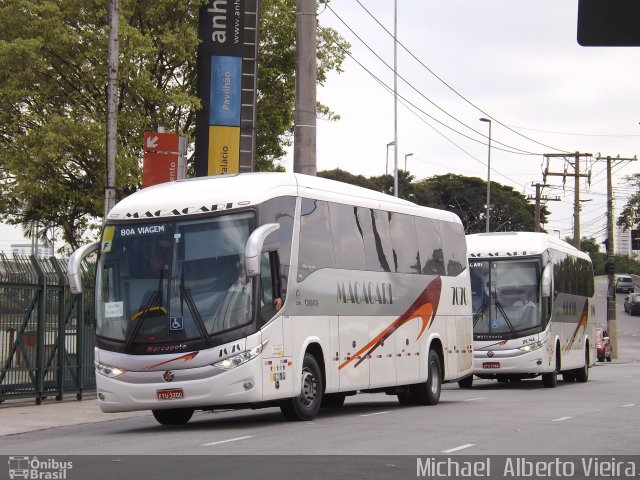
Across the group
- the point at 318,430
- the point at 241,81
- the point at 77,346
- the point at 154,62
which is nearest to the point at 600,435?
the point at 318,430

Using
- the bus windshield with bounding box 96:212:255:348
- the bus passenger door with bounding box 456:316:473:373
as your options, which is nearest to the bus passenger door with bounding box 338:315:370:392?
the bus windshield with bounding box 96:212:255:348

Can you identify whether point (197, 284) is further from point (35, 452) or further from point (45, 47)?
point (45, 47)

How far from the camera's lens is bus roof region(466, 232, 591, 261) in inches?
1175

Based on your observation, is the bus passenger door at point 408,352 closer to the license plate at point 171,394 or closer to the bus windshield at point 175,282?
the bus windshield at point 175,282

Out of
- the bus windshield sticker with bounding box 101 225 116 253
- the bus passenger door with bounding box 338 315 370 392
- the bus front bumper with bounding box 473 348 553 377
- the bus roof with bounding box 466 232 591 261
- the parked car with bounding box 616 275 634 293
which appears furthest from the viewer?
the parked car with bounding box 616 275 634 293

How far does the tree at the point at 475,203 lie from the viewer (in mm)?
100812

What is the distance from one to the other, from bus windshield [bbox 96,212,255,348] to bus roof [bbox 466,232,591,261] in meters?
14.1

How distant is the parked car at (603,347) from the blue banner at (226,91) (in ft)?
96.9

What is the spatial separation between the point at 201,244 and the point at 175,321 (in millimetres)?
1109

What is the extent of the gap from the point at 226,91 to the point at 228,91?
0.20ft

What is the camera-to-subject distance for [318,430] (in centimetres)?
1617

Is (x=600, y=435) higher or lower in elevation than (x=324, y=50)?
lower
